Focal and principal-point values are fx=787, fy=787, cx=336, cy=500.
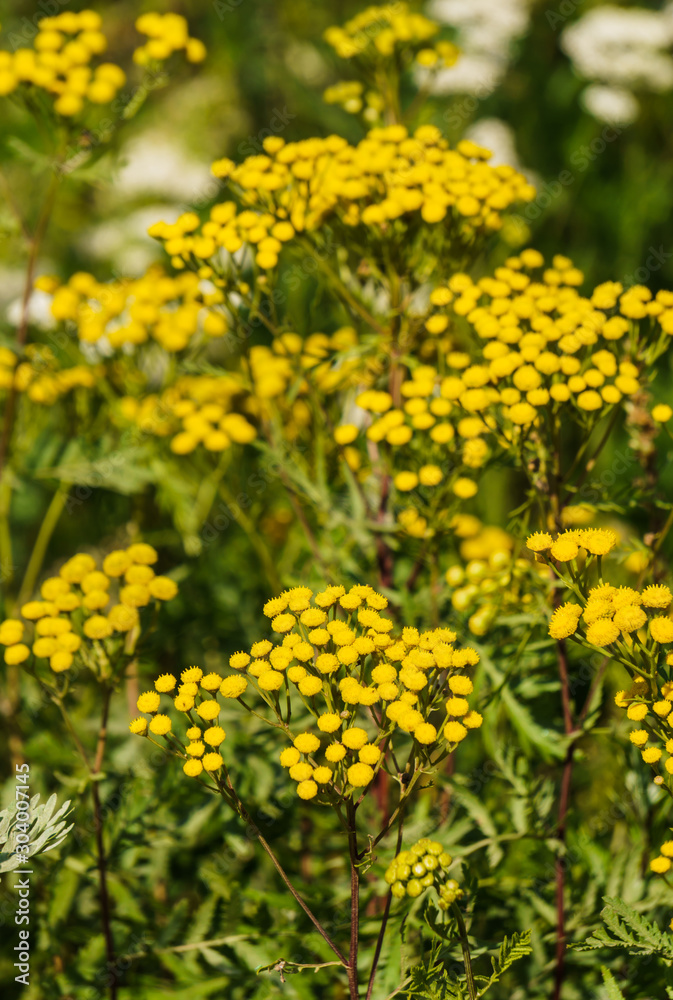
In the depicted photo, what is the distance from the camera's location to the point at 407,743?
189 centimetres

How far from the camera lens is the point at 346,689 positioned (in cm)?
121

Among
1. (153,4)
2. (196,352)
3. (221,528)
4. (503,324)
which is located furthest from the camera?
(153,4)

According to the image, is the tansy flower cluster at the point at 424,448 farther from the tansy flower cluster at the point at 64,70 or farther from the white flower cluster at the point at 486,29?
the white flower cluster at the point at 486,29

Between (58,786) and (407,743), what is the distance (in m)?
1.01

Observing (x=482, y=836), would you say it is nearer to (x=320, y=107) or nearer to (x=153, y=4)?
(x=320, y=107)

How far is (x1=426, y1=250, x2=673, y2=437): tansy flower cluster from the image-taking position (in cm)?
153

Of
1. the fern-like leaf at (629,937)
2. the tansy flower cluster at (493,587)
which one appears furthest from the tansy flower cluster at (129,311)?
the fern-like leaf at (629,937)


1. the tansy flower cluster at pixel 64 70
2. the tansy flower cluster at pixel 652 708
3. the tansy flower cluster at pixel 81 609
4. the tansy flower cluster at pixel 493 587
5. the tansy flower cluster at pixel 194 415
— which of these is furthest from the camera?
the tansy flower cluster at pixel 194 415

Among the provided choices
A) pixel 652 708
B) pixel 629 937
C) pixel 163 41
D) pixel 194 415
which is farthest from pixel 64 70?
pixel 629 937

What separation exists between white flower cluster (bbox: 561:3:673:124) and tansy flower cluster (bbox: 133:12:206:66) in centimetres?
326

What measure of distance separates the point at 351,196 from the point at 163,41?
0.80m

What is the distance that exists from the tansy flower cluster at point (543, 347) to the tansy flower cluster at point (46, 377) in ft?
3.66

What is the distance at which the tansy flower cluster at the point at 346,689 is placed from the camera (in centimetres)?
116

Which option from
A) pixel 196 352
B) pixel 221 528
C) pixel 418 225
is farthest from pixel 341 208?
pixel 221 528
